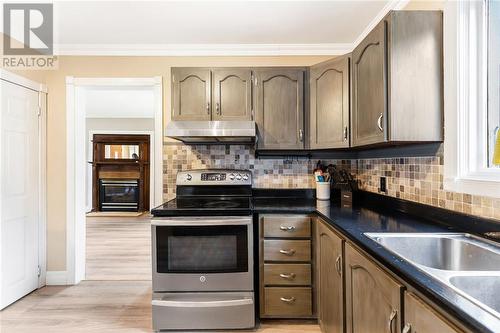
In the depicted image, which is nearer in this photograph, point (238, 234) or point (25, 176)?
point (238, 234)

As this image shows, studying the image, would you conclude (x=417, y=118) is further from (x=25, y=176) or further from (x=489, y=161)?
(x=25, y=176)

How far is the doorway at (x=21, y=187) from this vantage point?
2.42 meters

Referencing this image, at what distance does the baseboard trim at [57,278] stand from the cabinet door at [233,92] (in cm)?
201

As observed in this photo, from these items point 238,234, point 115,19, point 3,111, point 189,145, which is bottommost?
point 238,234

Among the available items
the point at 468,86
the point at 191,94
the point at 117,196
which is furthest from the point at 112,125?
the point at 468,86

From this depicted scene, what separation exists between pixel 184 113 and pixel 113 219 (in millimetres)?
4519

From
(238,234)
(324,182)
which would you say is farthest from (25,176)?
(324,182)

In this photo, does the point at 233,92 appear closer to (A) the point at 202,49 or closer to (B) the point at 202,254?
(A) the point at 202,49

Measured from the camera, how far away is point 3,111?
94.1 inches

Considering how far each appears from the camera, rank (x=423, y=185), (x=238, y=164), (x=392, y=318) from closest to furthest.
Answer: (x=392, y=318) < (x=423, y=185) < (x=238, y=164)

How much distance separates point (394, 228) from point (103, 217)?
6166 mm

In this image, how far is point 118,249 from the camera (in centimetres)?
411

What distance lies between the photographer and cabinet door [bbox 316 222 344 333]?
159 centimetres

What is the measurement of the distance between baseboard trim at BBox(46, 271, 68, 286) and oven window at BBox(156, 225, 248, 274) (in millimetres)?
1346
